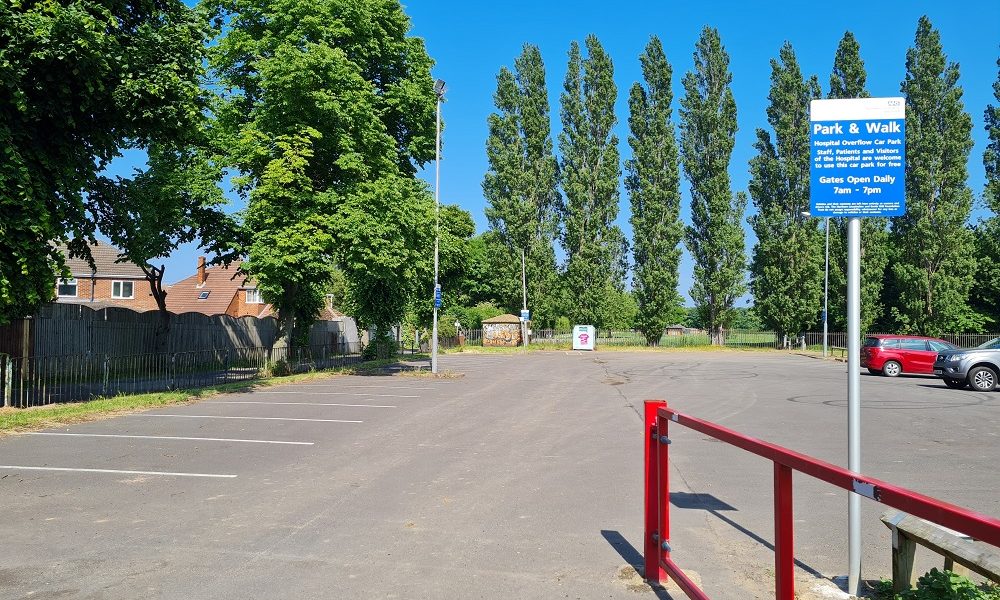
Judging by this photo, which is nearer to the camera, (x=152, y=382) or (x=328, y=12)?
(x=152, y=382)

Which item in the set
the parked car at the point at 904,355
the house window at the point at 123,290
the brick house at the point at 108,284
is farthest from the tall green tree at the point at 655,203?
the house window at the point at 123,290

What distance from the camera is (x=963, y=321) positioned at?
50.4 metres

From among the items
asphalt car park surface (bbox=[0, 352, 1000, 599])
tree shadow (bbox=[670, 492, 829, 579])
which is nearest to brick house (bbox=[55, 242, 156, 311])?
asphalt car park surface (bbox=[0, 352, 1000, 599])

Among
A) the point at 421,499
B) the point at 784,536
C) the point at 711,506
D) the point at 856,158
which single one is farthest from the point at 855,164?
the point at 421,499

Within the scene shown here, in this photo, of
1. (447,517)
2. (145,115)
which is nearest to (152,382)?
(145,115)

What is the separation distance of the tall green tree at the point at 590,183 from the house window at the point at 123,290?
3468cm

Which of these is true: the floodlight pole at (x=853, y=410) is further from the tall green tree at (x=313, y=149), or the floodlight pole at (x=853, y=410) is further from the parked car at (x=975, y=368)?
the parked car at (x=975, y=368)

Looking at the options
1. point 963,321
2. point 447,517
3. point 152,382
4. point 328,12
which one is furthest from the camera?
point 963,321

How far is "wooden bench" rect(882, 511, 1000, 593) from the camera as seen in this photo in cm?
385

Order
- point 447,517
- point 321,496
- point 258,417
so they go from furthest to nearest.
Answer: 1. point 258,417
2. point 321,496
3. point 447,517

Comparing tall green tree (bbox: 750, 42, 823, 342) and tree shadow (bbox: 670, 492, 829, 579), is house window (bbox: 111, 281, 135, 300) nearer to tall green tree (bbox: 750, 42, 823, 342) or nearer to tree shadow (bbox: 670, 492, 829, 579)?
tall green tree (bbox: 750, 42, 823, 342)

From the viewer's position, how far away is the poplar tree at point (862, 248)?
51906 mm

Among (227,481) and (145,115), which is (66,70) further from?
(227,481)

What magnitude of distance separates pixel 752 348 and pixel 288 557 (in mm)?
55923
